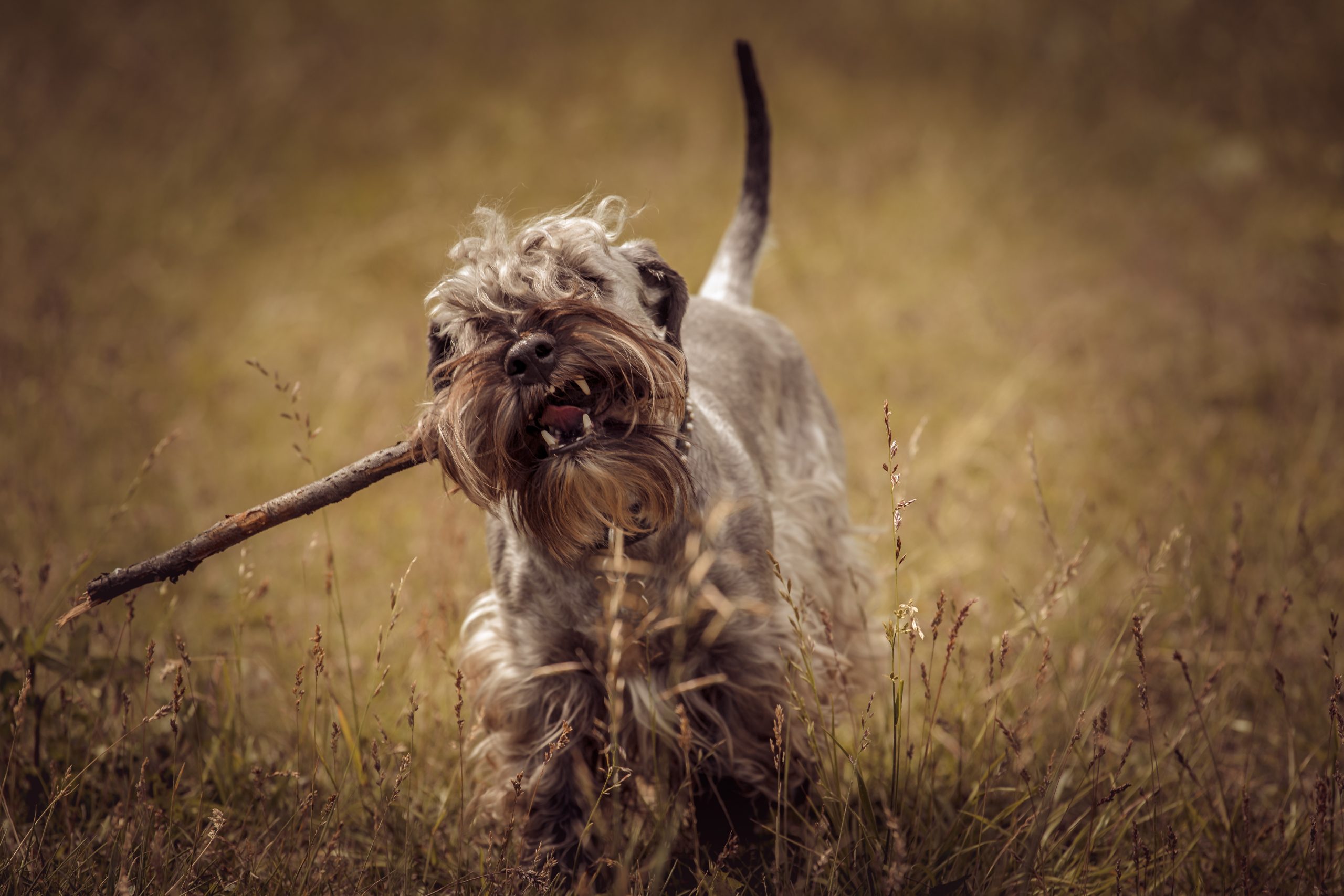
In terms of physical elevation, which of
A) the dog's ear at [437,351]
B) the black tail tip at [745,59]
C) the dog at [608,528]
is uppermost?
the black tail tip at [745,59]

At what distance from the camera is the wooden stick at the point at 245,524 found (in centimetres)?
195

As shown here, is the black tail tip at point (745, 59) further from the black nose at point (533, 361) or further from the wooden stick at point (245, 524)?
the wooden stick at point (245, 524)

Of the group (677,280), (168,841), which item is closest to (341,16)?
(677,280)

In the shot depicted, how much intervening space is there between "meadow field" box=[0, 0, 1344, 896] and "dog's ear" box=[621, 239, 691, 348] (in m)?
0.74

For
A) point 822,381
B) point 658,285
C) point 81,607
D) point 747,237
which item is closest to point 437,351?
point 658,285

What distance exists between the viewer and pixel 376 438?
212 inches

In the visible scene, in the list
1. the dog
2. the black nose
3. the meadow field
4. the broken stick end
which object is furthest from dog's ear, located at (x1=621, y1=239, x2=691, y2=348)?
the broken stick end

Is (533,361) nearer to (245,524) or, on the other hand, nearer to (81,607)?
(245,524)

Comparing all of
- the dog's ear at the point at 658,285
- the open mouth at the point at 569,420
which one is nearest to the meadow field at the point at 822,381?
the open mouth at the point at 569,420

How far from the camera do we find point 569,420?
7.15 ft

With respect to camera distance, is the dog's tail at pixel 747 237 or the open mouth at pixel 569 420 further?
the dog's tail at pixel 747 237

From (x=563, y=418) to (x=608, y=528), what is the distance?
330 mm

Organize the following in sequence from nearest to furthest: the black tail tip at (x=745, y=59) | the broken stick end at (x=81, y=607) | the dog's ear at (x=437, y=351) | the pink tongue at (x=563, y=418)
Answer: the broken stick end at (x=81, y=607) < the pink tongue at (x=563, y=418) < the dog's ear at (x=437, y=351) < the black tail tip at (x=745, y=59)

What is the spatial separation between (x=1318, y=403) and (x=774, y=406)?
3.82m
